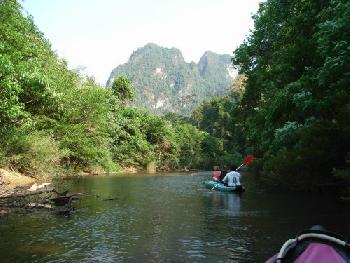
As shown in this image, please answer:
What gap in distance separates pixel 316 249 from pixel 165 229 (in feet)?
29.2

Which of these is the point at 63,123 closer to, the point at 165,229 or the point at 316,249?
the point at 165,229

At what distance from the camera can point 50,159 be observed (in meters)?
32.1

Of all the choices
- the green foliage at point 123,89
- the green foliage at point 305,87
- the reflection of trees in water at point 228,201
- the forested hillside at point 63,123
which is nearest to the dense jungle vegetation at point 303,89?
the green foliage at point 305,87

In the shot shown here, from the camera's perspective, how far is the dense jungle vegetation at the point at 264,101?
16656mm

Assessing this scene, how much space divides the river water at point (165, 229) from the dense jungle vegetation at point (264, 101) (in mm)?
2105

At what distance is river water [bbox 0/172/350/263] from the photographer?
10.2 meters

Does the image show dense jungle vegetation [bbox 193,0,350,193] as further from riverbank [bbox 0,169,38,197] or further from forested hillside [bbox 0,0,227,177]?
riverbank [bbox 0,169,38,197]

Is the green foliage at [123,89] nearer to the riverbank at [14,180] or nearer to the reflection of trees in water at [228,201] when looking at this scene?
the riverbank at [14,180]

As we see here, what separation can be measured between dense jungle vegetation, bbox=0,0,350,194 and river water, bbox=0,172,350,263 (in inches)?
82.9

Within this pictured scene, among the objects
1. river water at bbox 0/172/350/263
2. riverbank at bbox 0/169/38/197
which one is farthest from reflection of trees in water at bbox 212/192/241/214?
riverbank at bbox 0/169/38/197

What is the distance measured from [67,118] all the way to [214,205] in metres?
25.3

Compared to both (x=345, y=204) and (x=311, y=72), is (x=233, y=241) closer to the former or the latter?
(x=345, y=204)

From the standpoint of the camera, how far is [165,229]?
13461 millimetres

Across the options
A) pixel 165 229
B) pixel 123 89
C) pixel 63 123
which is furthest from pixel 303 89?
pixel 123 89
